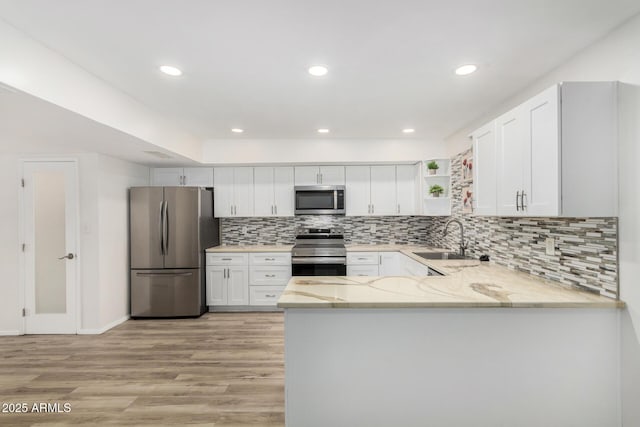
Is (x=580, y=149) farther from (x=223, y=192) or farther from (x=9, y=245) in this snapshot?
(x=9, y=245)

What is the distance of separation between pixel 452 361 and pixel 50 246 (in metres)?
4.46

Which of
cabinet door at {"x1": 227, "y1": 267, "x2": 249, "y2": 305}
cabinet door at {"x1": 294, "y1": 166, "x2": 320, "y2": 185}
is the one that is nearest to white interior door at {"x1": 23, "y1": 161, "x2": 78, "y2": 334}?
cabinet door at {"x1": 227, "y1": 267, "x2": 249, "y2": 305}

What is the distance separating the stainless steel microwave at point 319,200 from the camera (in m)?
4.64

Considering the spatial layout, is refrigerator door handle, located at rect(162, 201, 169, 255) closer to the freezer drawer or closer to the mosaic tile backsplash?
the freezer drawer

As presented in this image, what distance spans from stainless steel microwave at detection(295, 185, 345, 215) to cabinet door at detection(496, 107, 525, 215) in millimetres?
2473

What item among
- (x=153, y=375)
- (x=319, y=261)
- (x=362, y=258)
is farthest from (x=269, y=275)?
(x=153, y=375)

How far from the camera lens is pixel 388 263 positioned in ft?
14.7

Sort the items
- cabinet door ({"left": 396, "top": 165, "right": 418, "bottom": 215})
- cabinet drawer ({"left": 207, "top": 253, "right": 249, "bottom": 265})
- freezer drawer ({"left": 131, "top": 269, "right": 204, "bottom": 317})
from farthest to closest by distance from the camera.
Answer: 1. cabinet door ({"left": 396, "top": 165, "right": 418, "bottom": 215})
2. cabinet drawer ({"left": 207, "top": 253, "right": 249, "bottom": 265})
3. freezer drawer ({"left": 131, "top": 269, "right": 204, "bottom": 317})

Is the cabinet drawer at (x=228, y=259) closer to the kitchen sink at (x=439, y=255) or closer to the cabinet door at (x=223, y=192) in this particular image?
the cabinet door at (x=223, y=192)

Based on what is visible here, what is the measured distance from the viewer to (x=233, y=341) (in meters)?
3.49

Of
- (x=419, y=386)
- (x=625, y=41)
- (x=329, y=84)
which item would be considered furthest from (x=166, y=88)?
(x=625, y=41)

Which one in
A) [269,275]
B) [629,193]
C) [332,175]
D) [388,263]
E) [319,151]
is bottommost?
[269,275]

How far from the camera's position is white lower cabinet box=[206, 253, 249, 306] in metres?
4.58

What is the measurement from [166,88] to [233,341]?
2577 millimetres
